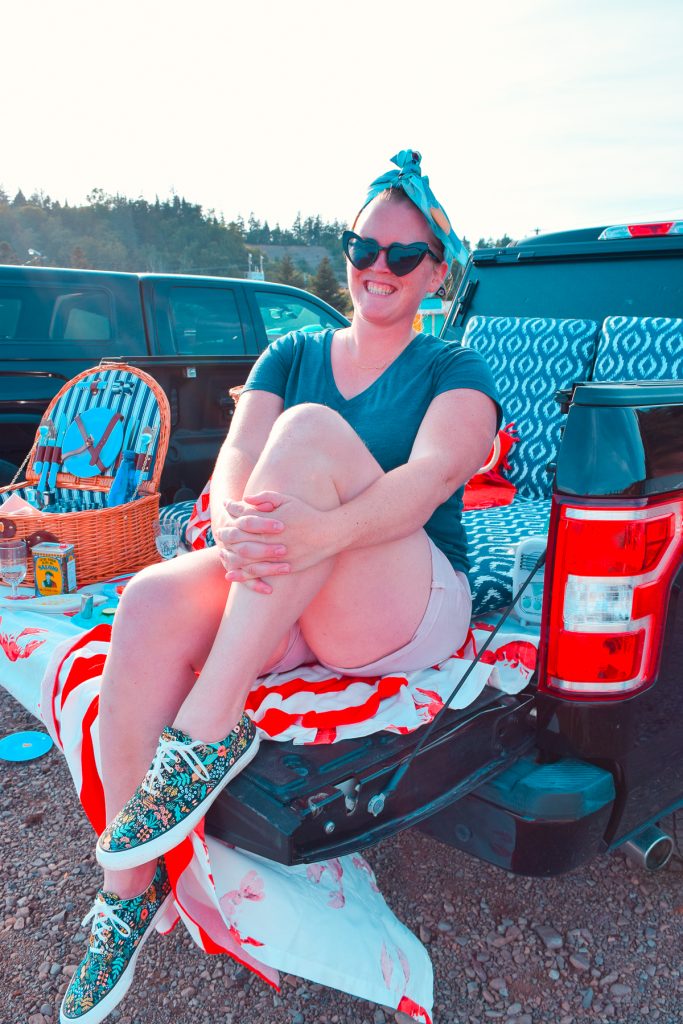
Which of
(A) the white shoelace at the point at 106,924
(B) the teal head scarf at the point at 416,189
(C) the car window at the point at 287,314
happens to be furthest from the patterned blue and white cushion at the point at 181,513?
(C) the car window at the point at 287,314

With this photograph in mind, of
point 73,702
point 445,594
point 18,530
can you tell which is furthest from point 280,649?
point 18,530

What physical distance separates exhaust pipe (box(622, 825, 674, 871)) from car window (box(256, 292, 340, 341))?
4804 millimetres

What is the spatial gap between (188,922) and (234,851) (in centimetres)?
18

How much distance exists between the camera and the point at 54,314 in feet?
16.8

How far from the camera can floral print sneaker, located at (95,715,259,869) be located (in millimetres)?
1414

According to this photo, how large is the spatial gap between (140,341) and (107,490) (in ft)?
7.15

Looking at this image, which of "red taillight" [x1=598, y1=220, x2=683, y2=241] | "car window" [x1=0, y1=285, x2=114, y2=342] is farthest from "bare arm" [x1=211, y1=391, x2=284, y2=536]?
"car window" [x1=0, y1=285, x2=114, y2=342]

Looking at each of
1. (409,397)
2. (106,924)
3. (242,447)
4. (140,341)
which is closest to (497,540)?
(409,397)

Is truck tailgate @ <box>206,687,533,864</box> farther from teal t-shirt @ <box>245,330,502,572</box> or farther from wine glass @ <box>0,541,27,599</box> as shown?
wine glass @ <box>0,541,27,599</box>

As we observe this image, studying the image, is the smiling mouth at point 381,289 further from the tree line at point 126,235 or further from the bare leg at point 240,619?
the tree line at point 126,235

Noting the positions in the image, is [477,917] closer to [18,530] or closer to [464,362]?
[464,362]

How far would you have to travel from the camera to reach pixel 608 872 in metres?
2.25

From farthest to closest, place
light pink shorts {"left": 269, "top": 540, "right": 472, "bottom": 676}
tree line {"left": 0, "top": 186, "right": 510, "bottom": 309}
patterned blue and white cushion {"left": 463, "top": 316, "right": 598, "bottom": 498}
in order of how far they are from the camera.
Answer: tree line {"left": 0, "top": 186, "right": 510, "bottom": 309} < patterned blue and white cushion {"left": 463, "top": 316, "right": 598, "bottom": 498} < light pink shorts {"left": 269, "top": 540, "right": 472, "bottom": 676}

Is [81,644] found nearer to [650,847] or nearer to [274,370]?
[274,370]
